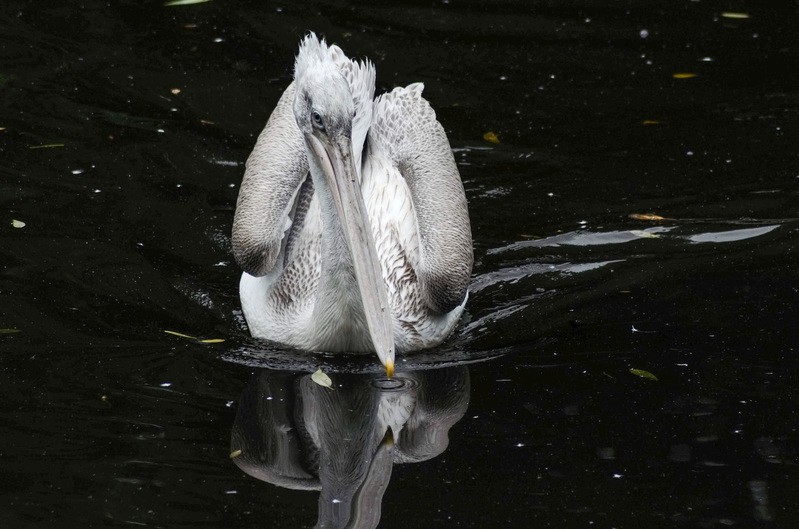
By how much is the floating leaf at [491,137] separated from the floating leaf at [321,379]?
2901mm

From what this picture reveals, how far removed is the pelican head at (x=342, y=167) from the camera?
18.2 feet

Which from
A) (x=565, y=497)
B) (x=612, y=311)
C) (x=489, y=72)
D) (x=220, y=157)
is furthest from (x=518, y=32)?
(x=565, y=497)

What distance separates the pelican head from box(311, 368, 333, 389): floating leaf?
0.39m

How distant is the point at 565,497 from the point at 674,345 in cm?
150

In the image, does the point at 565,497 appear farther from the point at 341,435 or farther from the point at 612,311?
the point at 612,311

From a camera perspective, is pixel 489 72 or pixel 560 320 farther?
pixel 489 72

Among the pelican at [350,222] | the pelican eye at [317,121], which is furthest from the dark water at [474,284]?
the pelican eye at [317,121]

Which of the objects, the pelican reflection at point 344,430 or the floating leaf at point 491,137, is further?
the floating leaf at point 491,137

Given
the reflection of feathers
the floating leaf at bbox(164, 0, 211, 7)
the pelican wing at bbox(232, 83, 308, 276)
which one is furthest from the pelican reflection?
the floating leaf at bbox(164, 0, 211, 7)

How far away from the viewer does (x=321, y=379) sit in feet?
19.3

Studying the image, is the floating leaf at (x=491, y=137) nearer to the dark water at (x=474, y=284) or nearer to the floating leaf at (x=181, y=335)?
the dark water at (x=474, y=284)

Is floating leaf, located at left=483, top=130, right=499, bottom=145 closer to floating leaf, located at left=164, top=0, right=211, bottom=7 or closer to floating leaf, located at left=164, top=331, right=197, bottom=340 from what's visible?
floating leaf, located at left=164, top=0, right=211, bottom=7

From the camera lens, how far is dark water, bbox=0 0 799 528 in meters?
5.04

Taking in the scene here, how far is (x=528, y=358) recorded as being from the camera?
602 centimetres
